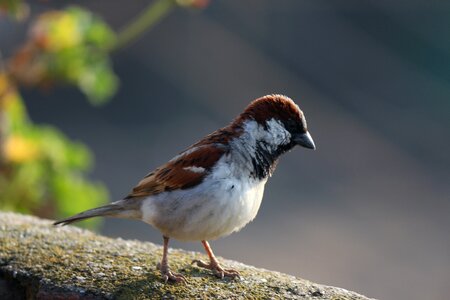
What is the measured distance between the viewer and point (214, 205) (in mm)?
3076

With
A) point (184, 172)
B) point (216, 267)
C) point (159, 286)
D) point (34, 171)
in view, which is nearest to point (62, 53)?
point (34, 171)

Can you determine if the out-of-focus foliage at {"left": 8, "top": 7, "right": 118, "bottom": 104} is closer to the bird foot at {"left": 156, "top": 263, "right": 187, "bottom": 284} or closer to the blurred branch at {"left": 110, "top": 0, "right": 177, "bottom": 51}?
the blurred branch at {"left": 110, "top": 0, "right": 177, "bottom": 51}

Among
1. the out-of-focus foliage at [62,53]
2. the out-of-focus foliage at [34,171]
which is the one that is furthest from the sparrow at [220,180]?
the out-of-focus foliage at [62,53]

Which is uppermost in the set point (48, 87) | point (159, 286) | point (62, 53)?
point (62, 53)

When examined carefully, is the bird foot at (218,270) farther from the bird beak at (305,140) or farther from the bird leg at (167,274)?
the bird beak at (305,140)

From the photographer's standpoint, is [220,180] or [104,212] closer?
[220,180]

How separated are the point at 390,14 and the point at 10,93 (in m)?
6.67

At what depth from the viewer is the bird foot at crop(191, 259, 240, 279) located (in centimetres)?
310

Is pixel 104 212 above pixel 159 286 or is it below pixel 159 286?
above

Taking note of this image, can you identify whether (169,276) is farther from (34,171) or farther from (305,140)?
(34,171)

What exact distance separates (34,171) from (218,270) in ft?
4.60

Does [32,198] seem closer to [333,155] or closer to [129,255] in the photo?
[129,255]

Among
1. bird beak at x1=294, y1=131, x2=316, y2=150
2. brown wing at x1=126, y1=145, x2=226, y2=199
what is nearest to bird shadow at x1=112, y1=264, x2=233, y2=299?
brown wing at x1=126, y1=145, x2=226, y2=199

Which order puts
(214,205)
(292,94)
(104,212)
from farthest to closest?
(292,94)
(104,212)
(214,205)
